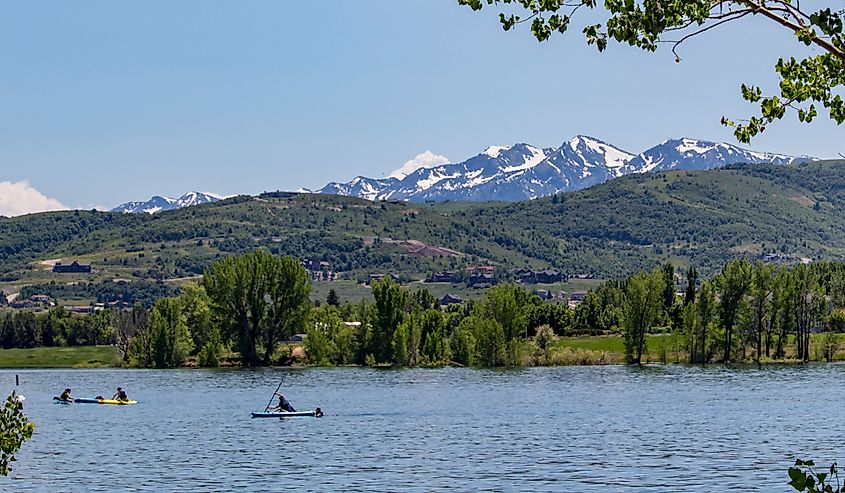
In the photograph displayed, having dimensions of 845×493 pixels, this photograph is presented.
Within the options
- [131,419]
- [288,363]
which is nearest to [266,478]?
[131,419]

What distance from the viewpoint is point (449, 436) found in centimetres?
6975

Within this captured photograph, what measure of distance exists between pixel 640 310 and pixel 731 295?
13.4m

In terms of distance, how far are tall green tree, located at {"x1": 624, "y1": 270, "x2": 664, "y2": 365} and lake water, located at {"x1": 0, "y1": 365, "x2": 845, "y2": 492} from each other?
95.1ft

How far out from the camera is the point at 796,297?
157 m

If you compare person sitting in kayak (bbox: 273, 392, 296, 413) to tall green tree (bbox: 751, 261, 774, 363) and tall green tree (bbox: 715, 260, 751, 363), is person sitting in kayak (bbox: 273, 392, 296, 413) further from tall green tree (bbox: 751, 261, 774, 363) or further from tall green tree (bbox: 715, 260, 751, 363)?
tall green tree (bbox: 751, 261, 774, 363)

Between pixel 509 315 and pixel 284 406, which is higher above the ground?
pixel 509 315

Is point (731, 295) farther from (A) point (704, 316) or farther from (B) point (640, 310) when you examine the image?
(B) point (640, 310)

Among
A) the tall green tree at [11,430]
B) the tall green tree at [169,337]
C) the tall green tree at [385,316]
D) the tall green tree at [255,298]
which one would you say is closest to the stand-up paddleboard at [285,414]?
the tall green tree at [11,430]

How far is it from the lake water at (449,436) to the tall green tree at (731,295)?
31263 millimetres

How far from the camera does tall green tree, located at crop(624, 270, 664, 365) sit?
153 metres

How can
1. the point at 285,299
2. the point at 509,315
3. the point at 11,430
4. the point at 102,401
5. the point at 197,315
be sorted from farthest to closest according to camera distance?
the point at 197,315 → the point at 285,299 → the point at 509,315 → the point at 102,401 → the point at 11,430

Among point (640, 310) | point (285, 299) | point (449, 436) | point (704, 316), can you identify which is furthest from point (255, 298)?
point (449, 436)

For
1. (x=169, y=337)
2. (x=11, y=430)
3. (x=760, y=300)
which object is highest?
(x=760, y=300)

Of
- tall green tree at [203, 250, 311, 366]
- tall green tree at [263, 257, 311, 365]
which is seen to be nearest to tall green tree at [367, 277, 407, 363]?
tall green tree at [263, 257, 311, 365]
